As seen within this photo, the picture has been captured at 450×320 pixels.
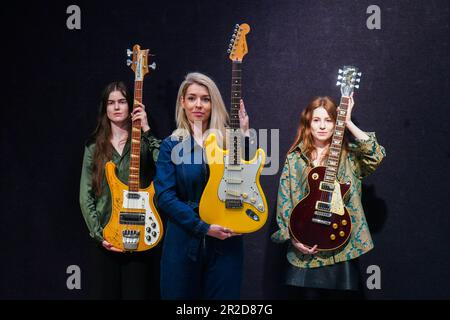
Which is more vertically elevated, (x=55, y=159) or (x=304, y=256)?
(x=55, y=159)

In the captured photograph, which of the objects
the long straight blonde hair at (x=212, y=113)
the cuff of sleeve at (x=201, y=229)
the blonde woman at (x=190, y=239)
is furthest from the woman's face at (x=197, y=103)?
the cuff of sleeve at (x=201, y=229)

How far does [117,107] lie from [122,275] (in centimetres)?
98

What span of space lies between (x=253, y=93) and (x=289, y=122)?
0.29m

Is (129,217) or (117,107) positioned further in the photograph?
(117,107)

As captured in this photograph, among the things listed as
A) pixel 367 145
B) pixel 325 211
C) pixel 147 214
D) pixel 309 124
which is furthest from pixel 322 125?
pixel 147 214

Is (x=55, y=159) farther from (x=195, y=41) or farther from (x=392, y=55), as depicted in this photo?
(x=392, y=55)

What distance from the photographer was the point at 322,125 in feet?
11.6

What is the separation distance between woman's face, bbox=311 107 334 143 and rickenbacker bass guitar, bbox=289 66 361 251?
96 millimetres

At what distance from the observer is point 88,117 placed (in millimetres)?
4094

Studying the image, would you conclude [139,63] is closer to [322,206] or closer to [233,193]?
[233,193]

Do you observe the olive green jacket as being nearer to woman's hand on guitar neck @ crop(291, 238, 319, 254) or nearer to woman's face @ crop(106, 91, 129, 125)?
woman's face @ crop(106, 91, 129, 125)

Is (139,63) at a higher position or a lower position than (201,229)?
higher
